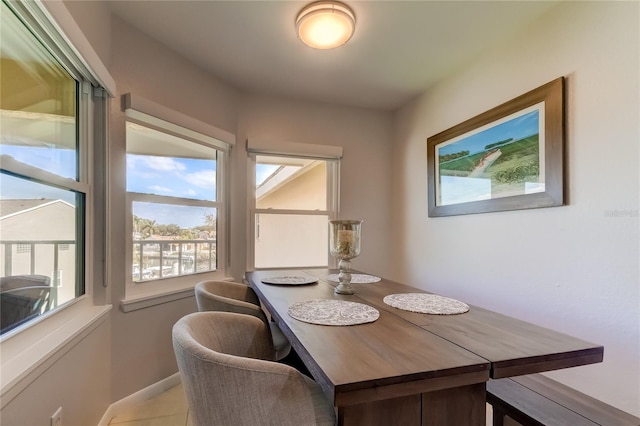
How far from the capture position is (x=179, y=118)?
7.32 feet

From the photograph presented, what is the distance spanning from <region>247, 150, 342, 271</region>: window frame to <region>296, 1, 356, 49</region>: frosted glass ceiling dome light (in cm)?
116

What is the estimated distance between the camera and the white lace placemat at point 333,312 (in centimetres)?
117

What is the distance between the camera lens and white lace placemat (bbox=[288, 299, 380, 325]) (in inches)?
46.3

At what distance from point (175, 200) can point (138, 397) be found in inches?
52.3

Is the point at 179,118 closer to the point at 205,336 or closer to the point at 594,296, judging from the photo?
the point at 205,336

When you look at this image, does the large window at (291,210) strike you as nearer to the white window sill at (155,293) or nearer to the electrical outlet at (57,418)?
the white window sill at (155,293)

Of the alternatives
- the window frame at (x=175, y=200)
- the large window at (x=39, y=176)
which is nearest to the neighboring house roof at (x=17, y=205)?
the large window at (x=39, y=176)

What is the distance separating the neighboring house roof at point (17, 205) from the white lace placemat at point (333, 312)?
1077mm

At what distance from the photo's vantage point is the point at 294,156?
307cm

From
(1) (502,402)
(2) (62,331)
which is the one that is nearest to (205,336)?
(2) (62,331)

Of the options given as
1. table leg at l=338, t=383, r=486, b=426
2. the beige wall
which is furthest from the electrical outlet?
table leg at l=338, t=383, r=486, b=426

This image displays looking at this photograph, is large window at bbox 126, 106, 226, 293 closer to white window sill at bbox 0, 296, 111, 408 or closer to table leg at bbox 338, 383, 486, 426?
white window sill at bbox 0, 296, 111, 408

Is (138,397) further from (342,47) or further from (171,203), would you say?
(342,47)

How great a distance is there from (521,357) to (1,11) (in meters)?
1.99
